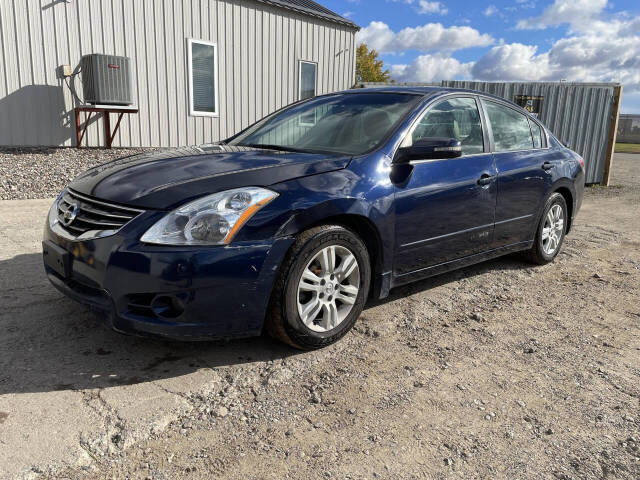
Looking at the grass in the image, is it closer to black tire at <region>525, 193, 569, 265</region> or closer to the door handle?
black tire at <region>525, 193, 569, 265</region>

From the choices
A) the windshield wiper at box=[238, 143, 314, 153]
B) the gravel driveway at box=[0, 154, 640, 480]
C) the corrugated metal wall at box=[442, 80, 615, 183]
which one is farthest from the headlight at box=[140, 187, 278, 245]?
the corrugated metal wall at box=[442, 80, 615, 183]

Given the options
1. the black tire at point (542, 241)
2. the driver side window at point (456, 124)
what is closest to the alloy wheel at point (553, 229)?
the black tire at point (542, 241)

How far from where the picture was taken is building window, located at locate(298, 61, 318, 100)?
13.3 m

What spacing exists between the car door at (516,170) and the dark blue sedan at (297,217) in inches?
0.8

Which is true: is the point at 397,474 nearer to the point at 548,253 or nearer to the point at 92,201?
the point at 92,201

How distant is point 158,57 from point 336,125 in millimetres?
7811

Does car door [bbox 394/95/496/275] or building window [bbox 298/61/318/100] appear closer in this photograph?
car door [bbox 394/95/496/275]

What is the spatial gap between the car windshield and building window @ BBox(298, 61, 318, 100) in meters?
9.34

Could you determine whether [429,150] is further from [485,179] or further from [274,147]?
[274,147]

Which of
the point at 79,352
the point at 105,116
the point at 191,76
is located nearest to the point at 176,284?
the point at 79,352

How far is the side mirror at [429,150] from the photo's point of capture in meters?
3.39

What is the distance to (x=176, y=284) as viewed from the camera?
2.60 m

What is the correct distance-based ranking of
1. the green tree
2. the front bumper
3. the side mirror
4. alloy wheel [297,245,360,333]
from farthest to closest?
1. the green tree
2. the side mirror
3. alloy wheel [297,245,360,333]
4. the front bumper

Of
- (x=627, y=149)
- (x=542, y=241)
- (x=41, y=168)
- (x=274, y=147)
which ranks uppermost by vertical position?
(x=274, y=147)
